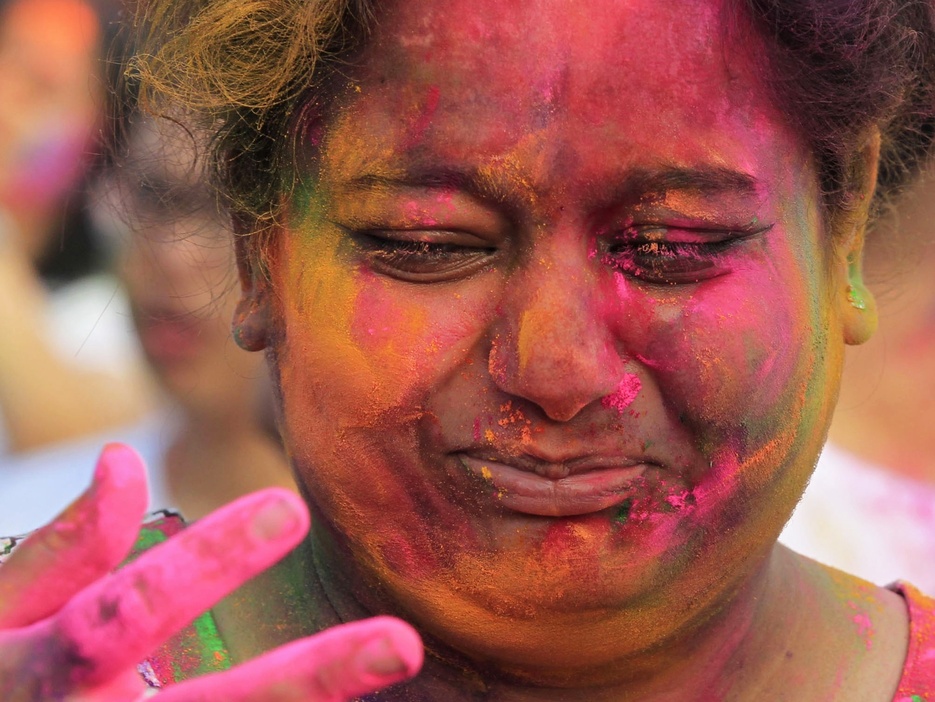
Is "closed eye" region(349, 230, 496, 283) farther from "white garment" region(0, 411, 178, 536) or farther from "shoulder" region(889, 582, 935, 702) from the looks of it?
"white garment" region(0, 411, 178, 536)

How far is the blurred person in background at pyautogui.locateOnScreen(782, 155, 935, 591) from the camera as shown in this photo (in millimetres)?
3102

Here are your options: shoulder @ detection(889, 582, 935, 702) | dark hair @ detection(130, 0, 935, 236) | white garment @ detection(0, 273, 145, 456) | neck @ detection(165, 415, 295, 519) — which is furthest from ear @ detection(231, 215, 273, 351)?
white garment @ detection(0, 273, 145, 456)

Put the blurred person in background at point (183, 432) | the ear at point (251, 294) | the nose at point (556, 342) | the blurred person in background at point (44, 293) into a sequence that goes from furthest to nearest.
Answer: the blurred person in background at point (44, 293)
the blurred person in background at point (183, 432)
the ear at point (251, 294)
the nose at point (556, 342)

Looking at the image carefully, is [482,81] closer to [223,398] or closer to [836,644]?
[836,644]

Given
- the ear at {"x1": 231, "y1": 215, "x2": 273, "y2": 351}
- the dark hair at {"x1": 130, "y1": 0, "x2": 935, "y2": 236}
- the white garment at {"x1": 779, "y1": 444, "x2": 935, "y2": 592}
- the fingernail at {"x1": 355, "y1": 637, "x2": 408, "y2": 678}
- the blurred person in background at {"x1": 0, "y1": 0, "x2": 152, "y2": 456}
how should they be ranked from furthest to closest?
1. the blurred person in background at {"x1": 0, "y1": 0, "x2": 152, "y2": 456}
2. the white garment at {"x1": 779, "y1": 444, "x2": 935, "y2": 592}
3. the ear at {"x1": 231, "y1": 215, "x2": 273, "y2": 351}
4. the dark hair at {"x1": 130, "y1": 0, "x2": 935, "y2": 236}
5. the fingernail at {"x1": 355, "y1": 637, "x2": 408, "y2": 678}

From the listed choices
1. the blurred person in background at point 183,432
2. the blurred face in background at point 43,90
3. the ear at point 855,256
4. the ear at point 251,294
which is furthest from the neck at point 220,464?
the ear at point 855,256

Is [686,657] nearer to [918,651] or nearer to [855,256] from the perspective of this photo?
[918,651]

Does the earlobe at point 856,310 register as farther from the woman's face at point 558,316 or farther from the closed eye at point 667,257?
the closed eye at point 667,257

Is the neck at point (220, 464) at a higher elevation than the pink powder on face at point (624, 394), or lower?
lower

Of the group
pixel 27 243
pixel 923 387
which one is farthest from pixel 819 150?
pixel 27 243

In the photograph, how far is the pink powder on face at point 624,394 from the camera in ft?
3.93

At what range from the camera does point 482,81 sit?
3.92 feet

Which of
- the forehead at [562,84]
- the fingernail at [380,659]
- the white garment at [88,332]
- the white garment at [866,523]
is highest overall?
the forehead at [562,84]

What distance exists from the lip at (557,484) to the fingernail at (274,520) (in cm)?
33
